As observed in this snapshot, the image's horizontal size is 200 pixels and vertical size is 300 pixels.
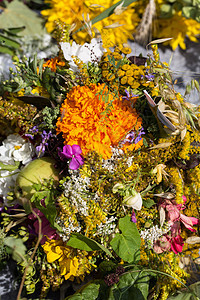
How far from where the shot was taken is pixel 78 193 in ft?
2.07

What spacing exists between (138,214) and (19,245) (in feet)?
1.26

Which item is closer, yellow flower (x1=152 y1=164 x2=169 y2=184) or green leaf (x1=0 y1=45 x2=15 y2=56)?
yellow flower (x1=152 y1=164 x2=169 y2=184)

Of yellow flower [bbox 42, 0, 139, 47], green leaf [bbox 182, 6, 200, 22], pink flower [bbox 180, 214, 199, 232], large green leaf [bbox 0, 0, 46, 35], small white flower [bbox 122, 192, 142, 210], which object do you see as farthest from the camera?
green leaf [bbox 182, 6, 200, 22]

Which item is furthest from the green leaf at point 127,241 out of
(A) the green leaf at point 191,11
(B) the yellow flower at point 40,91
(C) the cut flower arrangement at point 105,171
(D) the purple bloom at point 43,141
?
(A) the green leaf at point 191,11

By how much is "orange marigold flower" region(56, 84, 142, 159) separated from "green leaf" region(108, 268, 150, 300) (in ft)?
0.90

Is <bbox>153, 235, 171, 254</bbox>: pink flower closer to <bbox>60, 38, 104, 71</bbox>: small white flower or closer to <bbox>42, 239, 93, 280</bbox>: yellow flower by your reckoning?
<bbox>42, 239, 93, 280</bbox>: yellow flower

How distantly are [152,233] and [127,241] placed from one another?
0.07 metres

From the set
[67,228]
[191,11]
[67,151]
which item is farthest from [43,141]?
[191,11]

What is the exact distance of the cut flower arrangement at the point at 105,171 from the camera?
2.10 ft

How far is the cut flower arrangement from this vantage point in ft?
2.10

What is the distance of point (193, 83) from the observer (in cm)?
71

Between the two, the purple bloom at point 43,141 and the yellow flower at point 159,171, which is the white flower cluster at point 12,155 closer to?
the purple bloom at point 43,141

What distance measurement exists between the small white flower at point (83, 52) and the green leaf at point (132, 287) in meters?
0.50

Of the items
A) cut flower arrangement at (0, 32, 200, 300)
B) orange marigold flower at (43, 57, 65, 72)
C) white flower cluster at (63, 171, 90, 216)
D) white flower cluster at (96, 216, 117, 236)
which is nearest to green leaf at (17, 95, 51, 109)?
cut flower arrangement at (0, 32, 200, 300)
